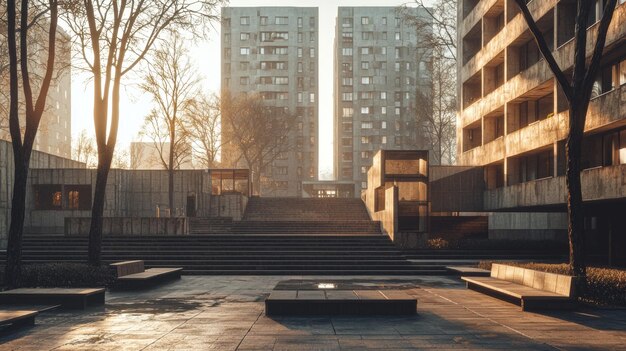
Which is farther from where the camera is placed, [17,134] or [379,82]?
[379,82]

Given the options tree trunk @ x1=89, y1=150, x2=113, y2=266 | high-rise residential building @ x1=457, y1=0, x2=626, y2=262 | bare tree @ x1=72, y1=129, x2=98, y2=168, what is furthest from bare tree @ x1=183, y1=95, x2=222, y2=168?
tree trunk @ x1=89, y1=150, x2=113, y2=266

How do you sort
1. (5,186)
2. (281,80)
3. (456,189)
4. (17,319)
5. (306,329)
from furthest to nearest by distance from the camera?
(281,80) < (456,189) < (5,186) < (306,329) < (17,319)

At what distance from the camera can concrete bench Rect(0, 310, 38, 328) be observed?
10.6m

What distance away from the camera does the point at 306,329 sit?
36.8 ft

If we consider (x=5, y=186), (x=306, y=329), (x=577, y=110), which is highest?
(x=577, y=110)

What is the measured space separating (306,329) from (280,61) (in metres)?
105

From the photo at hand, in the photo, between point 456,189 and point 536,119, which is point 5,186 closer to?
point 456,189

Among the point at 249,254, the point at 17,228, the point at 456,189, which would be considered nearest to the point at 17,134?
the point at 17,228

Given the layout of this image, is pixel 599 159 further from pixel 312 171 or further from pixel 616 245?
pixel 312 171

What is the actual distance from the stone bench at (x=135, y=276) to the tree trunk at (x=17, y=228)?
2.89 m

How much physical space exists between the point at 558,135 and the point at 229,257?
1709cm

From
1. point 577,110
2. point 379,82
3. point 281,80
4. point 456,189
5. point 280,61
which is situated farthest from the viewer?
point 379,82

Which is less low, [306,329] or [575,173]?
[575,173]

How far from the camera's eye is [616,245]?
27.6 m
